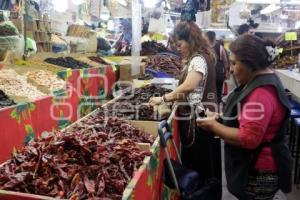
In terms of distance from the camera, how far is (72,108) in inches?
203

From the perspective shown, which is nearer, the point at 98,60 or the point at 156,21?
the point at 98,60

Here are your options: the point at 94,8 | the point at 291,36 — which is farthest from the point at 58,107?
the point at 291,36

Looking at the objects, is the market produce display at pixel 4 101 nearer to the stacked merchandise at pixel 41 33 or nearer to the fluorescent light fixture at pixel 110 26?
the stacked merchandise at pixel 41 33

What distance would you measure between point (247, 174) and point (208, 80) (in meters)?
1.55

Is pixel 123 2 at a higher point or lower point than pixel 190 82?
higher

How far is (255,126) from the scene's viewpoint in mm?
2410

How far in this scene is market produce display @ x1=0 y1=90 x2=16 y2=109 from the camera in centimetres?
374

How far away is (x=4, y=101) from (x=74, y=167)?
2.00 metres

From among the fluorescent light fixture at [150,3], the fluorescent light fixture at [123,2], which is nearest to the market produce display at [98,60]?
the fluorescent light fixture at [123,2]

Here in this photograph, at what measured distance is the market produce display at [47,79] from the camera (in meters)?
5.02

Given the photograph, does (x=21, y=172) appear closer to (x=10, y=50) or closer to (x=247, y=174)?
(x=247, y=174)

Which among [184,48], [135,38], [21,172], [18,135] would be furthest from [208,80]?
[135,38]

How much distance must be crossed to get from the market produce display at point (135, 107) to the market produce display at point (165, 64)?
2.87 meters

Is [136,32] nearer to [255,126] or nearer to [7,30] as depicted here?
[7,30]
